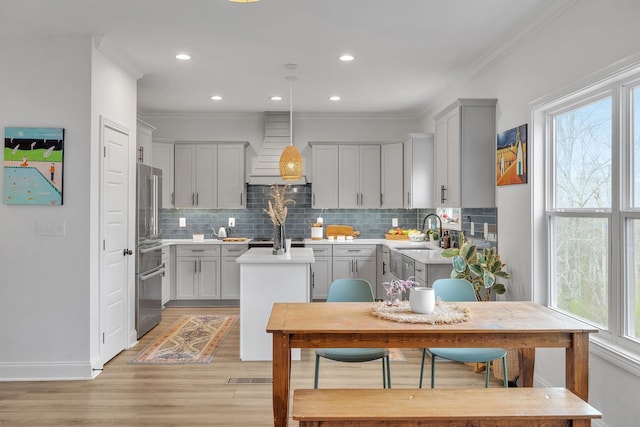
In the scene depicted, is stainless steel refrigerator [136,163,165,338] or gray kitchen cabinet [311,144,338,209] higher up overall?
gray kitchen cabinet [311,144,338,209]

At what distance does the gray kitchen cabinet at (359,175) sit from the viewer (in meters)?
7.24

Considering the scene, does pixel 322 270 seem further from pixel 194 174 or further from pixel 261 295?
pixel 261 295

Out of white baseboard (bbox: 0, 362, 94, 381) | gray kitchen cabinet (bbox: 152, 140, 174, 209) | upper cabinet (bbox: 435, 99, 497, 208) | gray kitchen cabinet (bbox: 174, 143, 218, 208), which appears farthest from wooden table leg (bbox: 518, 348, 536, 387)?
gray kitchen cabinet (bbox: 152, 140, 174, 209)

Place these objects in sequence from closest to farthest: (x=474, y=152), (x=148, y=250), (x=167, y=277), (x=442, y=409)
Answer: (x=442, y=409), (x=474, y=152), (x=148, y=250), (x=167, y=277)

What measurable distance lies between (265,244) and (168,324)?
1.75m

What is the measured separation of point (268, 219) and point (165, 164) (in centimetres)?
171

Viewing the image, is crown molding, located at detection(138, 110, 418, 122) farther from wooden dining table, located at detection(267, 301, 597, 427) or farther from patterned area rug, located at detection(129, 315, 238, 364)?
wooden dining table, located at detection(267, 301, 597, 427)

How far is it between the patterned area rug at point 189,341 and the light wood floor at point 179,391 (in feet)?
0.47

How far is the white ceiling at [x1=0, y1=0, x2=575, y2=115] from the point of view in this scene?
3475mm

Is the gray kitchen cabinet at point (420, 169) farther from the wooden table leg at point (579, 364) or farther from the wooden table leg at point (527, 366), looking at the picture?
the wooden table leg at point (579, 364)

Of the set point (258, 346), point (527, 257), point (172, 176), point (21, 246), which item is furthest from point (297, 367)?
point (172, 176)

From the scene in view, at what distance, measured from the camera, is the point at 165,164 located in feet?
23.1

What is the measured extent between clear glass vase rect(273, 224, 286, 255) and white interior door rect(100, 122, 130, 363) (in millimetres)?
1412

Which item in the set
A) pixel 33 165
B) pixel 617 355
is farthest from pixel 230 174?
pixel 617 355
